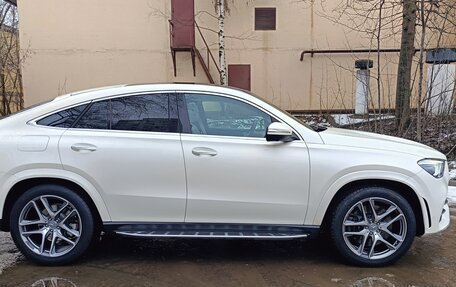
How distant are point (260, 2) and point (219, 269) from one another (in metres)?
12.5

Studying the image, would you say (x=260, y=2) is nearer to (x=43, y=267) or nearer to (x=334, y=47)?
(x=334, y=47)

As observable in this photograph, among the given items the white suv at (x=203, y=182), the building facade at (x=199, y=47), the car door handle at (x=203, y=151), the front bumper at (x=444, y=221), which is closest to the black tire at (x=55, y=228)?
the white suv at (x=203, y=182)

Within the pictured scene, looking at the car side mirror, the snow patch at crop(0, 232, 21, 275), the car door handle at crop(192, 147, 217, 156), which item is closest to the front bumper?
the car side mirror

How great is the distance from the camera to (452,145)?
29.2ft

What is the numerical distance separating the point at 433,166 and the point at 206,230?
2.23 metres

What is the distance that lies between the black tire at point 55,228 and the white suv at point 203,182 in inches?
0.4

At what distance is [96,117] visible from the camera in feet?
13.7

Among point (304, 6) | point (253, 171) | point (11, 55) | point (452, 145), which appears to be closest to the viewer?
point (253, 171)

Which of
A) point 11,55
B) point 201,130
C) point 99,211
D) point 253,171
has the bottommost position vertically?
point 99,211

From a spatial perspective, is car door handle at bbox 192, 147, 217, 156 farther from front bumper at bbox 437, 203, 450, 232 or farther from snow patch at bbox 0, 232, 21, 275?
front bumper at bbox 437, 203, 450, 232

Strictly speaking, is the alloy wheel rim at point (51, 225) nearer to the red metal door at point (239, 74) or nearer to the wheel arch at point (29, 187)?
the wheel arch at point (29, 187)

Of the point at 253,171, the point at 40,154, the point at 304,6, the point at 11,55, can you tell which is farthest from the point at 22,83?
the point at 253,171

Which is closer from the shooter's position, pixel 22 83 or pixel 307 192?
pixel 307 192

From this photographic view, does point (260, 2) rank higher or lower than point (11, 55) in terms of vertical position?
higher
